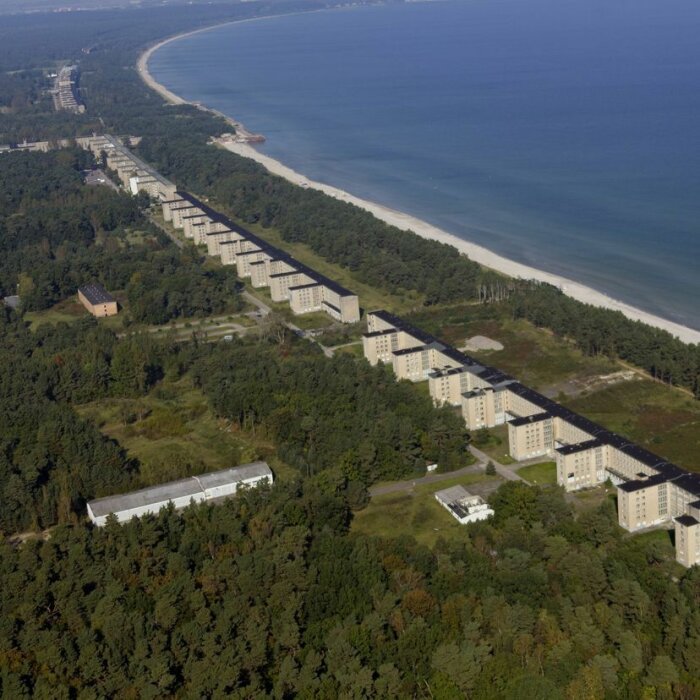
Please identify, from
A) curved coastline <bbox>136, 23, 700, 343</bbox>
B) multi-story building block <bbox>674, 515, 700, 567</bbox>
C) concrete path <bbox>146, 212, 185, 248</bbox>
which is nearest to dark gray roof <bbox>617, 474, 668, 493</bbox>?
multi-story building block <bbox>674, 515, 700, 567</bbox>

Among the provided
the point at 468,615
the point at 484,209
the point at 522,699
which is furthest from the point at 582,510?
the point at 484,209

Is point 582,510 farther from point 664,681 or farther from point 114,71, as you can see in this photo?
point 114,71

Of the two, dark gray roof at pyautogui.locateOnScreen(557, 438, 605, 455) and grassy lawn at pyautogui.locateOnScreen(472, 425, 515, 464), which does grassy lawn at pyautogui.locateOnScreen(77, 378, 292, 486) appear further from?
dark gray roof at pyautogui.locateOnScreen(557, 438, 605, 455)

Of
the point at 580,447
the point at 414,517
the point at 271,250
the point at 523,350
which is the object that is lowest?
the point at 523,350

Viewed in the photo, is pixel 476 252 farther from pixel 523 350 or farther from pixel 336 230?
pixel 523 350

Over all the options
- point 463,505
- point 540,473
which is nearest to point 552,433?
point 540,473

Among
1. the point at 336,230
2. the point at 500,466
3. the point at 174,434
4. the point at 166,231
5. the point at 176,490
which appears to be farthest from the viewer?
the point at 166,231
